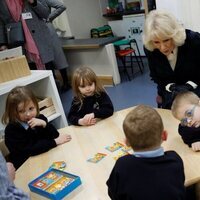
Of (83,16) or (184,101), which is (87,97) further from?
(83,16)

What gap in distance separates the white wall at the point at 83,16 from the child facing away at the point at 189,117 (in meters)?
4.57

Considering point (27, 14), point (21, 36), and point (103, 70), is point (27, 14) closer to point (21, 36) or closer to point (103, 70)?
point (21, 36)

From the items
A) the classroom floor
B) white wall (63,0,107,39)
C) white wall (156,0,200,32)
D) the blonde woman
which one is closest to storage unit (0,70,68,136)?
the blonde woman

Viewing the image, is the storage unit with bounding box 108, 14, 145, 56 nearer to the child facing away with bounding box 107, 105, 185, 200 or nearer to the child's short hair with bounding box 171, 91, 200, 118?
the child's short hair with bounding box 171, 91, 200, 118

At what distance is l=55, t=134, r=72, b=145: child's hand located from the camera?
6.01ft

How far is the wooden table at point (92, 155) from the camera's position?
1.34 metres

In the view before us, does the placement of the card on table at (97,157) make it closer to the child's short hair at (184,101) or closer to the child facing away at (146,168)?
the child facing away at (146,168)

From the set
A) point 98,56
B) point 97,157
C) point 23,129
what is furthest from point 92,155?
point 98,56

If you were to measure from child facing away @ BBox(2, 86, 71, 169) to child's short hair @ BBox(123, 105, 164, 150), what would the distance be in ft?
2.56

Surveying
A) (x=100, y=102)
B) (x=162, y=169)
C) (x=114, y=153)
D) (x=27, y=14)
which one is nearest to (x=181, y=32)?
(x=100, y=102)

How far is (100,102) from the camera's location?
224 cm

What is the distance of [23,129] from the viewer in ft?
6.26

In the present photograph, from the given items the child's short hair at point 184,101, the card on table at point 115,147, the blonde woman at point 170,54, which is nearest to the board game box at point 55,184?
the card on table at point 115,147

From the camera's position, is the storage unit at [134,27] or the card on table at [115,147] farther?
the storage unit at [134,27]
